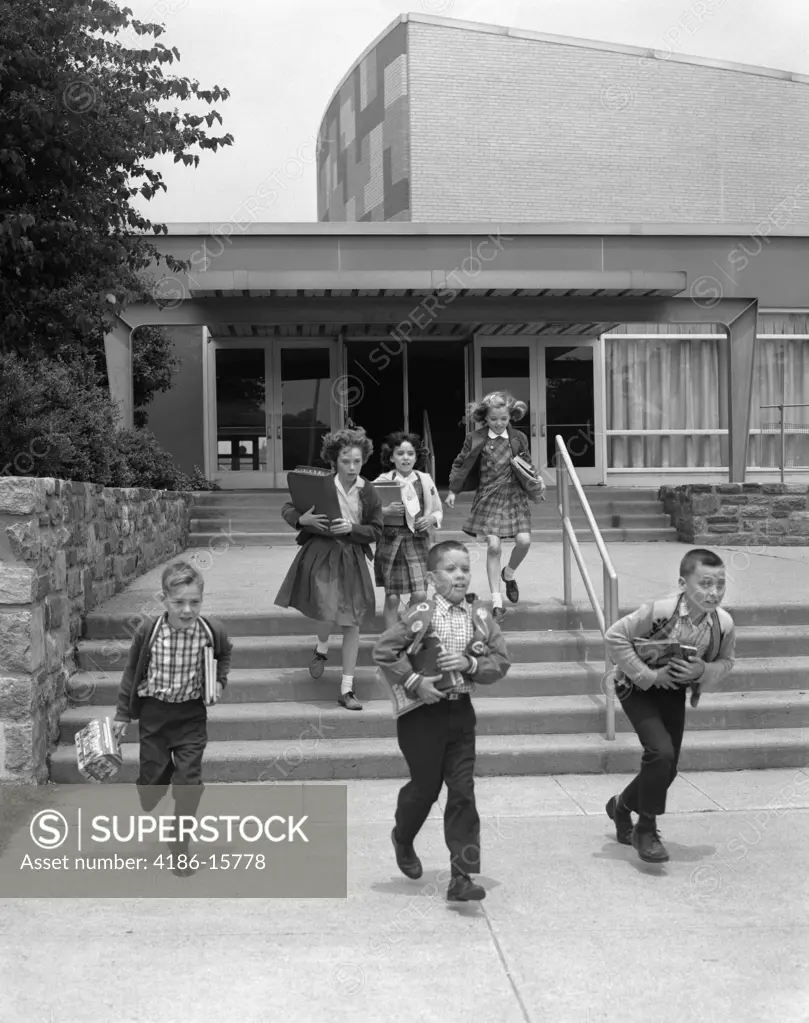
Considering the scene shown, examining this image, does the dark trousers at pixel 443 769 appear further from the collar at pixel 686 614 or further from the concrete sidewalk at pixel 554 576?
the concrete sidewalk at pixel 554 576

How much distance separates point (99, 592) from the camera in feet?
22.1

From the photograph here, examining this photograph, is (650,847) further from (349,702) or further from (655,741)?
(349,702)

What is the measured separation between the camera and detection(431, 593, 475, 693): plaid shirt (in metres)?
3.81

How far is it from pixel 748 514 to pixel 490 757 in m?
7.27

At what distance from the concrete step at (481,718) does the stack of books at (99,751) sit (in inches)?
58.4

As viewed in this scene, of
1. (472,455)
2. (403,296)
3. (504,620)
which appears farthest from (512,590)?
(403,296)

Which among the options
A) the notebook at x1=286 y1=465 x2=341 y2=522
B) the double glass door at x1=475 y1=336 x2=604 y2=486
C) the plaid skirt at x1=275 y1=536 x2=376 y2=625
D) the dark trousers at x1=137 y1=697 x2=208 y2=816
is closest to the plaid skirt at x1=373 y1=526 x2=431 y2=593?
the plaid skirt at x1=275 y1=536 x2=376 y2=625

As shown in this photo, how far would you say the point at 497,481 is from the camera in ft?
22.1

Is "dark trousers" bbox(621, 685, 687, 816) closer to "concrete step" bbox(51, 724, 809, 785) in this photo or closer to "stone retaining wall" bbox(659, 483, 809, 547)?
"concrete step" bbox(51, 724, 809, 785)

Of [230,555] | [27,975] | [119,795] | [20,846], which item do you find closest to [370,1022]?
[27,975]

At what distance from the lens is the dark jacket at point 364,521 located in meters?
5.77

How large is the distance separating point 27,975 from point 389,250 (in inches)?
475

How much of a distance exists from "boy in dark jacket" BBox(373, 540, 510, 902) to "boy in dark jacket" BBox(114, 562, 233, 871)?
30.5 inches

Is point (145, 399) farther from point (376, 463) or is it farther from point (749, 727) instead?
point (749, 727)
